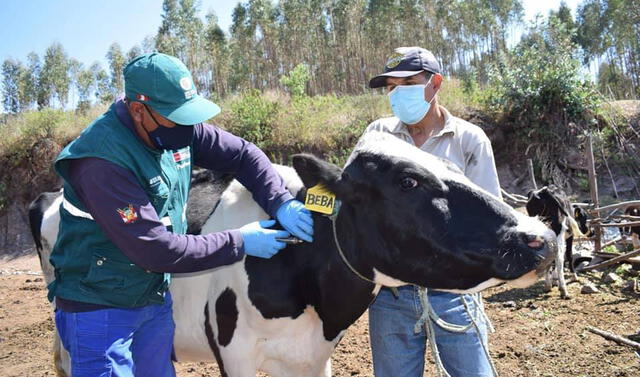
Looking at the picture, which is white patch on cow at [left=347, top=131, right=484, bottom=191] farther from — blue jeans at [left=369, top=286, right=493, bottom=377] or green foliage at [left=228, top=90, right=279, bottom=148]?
green foliage at [left=228, top=90, right=279, bottom=148]

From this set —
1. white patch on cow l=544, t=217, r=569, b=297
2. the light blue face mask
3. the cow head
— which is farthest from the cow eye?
white patch on cow l=544, t=217, r=569, b=297

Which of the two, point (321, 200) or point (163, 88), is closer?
point (163, 88)

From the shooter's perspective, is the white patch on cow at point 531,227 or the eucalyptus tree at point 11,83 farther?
the eucalyptus tree at point 11,83

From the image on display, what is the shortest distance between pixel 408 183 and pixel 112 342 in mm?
1436

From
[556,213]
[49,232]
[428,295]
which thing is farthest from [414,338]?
[556,213]

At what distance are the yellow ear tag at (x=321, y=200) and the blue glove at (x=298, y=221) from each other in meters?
0.11

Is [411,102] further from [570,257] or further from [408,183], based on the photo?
[570,257]

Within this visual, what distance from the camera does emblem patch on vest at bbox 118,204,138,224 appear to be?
76.4 inches

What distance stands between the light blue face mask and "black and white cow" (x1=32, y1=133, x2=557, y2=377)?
292 mm

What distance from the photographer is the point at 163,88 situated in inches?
80.1

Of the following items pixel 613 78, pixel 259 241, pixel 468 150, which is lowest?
pixel 613 78

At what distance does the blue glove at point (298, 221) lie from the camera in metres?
2.38

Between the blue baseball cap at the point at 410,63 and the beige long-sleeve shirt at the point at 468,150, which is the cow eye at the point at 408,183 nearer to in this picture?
the beige long-sleeve shirt at the point at 468,150

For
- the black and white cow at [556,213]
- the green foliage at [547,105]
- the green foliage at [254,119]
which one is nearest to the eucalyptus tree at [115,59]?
the green foliage at [254,119]
